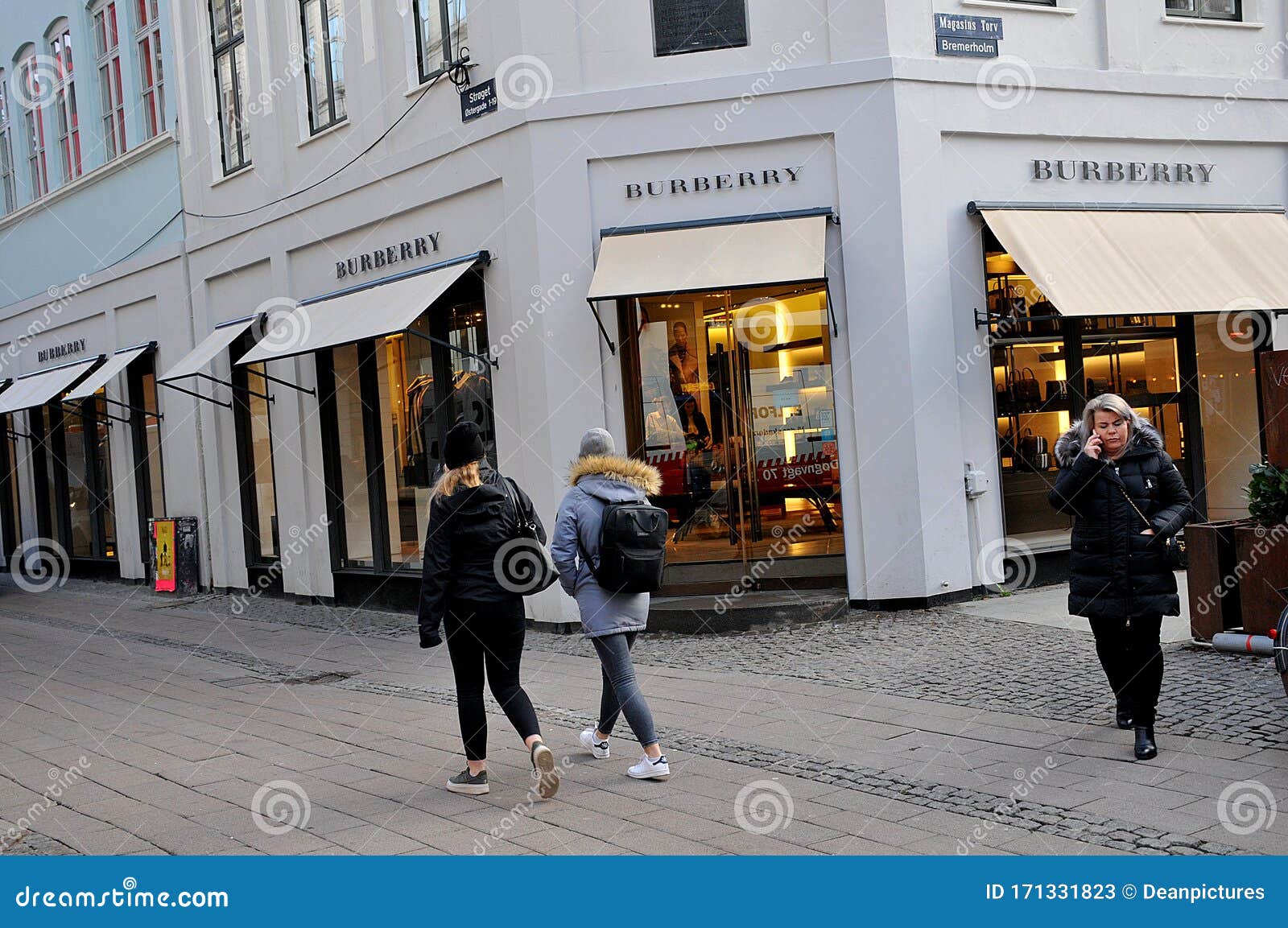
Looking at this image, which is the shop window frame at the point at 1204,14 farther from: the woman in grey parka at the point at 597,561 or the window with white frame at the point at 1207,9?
the woman in grey parka at the point at 597,561

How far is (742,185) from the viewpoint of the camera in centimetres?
1184

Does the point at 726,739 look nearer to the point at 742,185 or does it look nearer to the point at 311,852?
the point at 311,852

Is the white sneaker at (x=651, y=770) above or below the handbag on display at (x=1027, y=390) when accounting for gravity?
below

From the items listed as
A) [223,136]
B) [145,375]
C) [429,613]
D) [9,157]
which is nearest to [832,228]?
[429,613]

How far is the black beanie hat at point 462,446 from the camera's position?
261 inches

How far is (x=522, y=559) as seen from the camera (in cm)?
670

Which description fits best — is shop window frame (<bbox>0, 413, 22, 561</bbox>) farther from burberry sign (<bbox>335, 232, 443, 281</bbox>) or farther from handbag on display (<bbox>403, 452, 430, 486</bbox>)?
handbag on display (<bbox>403, 452, 430, 486</bbox>)

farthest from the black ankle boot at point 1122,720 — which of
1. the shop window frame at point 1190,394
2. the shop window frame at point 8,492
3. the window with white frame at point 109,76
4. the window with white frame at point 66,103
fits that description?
the shop window frame at point 8,492

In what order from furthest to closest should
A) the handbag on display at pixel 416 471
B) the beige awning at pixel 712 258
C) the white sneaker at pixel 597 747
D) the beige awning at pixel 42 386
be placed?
1. the beige awning at pixel 42 386
2. the handbag on display at pixel 416 471
3. the beige awning at pixel 712 258
4. the white sneaker at pixel 597 747

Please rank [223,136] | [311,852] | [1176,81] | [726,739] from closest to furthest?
[311,852]
[726,739]
[1176,81]
[223,136]

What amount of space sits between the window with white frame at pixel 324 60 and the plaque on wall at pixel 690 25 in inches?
173

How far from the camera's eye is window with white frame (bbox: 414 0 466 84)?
12969mm

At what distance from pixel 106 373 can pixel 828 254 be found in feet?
38.7

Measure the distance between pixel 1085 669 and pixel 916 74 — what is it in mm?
5624
